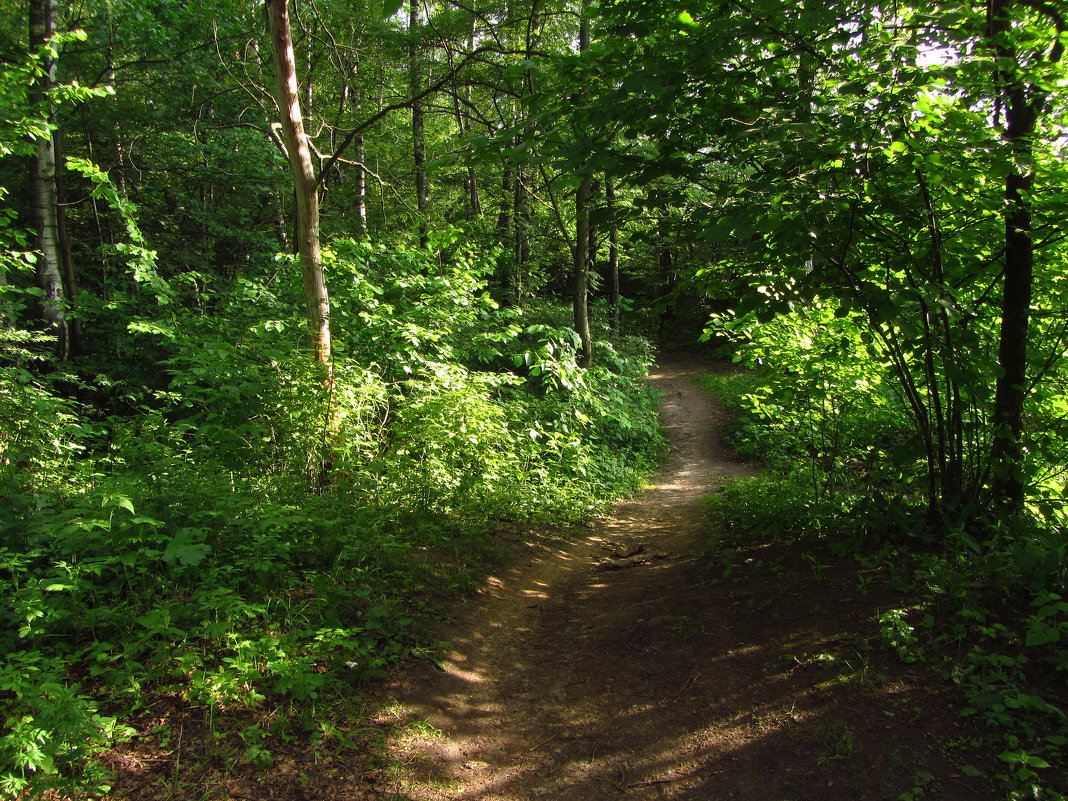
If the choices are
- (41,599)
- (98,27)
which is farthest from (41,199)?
(41,599)

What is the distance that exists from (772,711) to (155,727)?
128 inches

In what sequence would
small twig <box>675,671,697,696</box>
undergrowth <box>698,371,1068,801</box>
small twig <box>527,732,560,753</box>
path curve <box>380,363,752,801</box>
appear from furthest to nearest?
small twig <box>675,671,697,696</box>
small twig <box>527,732,560,753</box>
path curve <box>380,363,752,801</box>
undergrowth <box>698,371,1068,801</box>

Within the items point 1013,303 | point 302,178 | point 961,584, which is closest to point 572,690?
point 961,584

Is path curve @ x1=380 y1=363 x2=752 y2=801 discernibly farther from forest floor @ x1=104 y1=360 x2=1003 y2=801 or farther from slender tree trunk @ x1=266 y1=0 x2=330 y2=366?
slender tree trunk @ x1=266 y1=0 x2=330 y2=366

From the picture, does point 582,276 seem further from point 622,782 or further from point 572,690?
point 622,782

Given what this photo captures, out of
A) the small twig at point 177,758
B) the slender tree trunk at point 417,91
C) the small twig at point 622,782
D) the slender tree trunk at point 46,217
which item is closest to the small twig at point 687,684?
the small twig at point 622,782

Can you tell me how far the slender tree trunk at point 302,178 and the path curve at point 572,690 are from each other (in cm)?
336

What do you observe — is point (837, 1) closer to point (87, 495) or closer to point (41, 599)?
point (41, 599)

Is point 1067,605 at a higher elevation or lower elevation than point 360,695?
higher

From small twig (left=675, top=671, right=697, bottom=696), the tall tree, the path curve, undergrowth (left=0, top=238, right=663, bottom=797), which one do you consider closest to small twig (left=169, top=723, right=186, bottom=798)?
undergrowth (left=0, top=238, right=663, bottom=797)

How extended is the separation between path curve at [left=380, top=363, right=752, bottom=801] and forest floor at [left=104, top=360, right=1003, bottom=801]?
12 millimetres

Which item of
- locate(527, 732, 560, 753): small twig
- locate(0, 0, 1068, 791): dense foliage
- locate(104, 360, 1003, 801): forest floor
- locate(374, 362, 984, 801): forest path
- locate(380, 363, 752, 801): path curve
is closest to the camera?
locate(104, 360, 1003, 801): forest floor

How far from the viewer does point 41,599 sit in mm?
3135

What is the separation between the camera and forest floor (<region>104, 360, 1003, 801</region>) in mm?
2715
